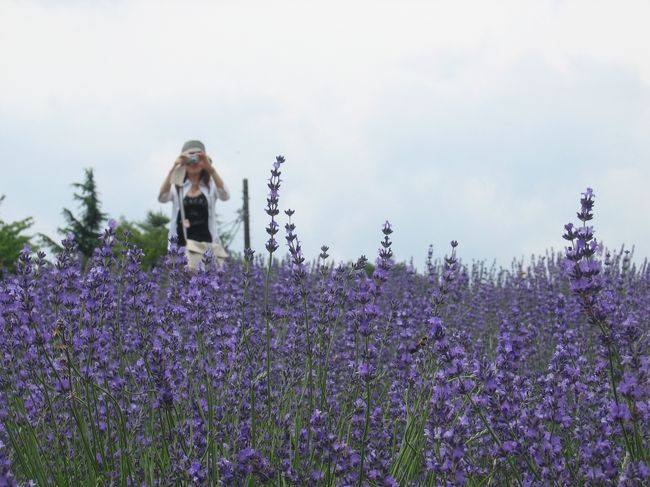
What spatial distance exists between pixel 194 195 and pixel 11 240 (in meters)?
11.4

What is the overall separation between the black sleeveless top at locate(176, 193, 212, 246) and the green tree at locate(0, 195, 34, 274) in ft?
30.7

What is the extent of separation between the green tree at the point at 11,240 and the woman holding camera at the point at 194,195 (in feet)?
30.2

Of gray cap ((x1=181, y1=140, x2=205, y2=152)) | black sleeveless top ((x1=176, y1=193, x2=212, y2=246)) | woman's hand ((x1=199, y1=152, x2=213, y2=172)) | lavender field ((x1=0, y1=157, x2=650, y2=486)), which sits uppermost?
gray cap ((x1=181, y1=140, x2=205, y2=152))

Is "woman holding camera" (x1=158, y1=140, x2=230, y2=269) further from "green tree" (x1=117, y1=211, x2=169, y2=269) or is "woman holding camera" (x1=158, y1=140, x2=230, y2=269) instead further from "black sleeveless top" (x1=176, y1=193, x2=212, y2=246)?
"green tree" (x1=117, y1=211, x2=169, y2=269)

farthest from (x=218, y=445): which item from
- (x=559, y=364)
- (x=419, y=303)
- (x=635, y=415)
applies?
(x=419, y=303)

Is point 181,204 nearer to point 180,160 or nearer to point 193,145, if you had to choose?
point 180,160

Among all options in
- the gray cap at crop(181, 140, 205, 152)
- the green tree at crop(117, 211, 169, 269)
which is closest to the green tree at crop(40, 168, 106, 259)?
the green tree at crop(117, 211, 169, 269)

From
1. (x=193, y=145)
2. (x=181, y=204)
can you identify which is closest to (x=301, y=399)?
(x=181, y=204)

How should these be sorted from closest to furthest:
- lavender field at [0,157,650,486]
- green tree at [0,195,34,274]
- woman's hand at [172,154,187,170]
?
lavender field at [0,157,650,486] < woman's hand at [172,154,187,170] < green tree at [0,195,34,274]

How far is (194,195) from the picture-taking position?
10.8 meters

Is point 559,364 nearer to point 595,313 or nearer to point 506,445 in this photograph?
point 506,445

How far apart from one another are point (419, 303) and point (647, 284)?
12.5 feet

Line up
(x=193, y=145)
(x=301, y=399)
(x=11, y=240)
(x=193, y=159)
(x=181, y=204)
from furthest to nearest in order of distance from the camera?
(x=11, y=240)
(x=193, y=145)
(x=193, y=159)
(x=181, y=204)
(x=301, y=399)

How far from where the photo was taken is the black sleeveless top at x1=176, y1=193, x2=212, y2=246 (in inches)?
419
